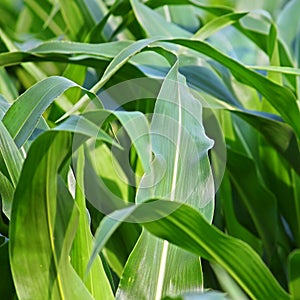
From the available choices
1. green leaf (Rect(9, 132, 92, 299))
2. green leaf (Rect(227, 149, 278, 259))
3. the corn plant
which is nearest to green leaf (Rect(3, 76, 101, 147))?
the corn plant

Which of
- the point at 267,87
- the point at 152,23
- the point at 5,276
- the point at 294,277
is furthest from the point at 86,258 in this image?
the point at 152,23

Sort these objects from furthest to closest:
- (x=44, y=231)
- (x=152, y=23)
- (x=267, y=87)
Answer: (x=152, y=23) → (x=267, y=87) → (x=44, y=231)

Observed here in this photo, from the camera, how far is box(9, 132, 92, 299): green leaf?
414mm

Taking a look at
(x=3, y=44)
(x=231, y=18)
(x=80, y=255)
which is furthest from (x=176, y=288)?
(x=3, y=44)

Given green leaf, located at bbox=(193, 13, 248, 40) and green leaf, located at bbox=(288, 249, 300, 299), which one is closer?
green leaf, located at bbox=(288, 249, 300, 299)

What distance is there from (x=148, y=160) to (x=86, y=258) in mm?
90

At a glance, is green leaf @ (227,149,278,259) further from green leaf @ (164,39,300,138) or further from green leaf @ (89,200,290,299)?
green leaf @ (89,200,290,299)

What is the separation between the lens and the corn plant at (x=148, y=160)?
431mm

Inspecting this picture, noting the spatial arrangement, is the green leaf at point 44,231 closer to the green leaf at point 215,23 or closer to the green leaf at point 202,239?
the green leaf at point 202,239

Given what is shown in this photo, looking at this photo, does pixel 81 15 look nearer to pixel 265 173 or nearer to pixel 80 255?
pixel 265 173

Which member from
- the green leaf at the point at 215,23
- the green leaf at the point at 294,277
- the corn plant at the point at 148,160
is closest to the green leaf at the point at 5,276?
the corn plant at the point at 148,160

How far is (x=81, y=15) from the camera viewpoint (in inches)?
38.6

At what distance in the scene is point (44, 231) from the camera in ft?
1.42

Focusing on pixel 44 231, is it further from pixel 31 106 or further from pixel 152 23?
pixel 152 23
